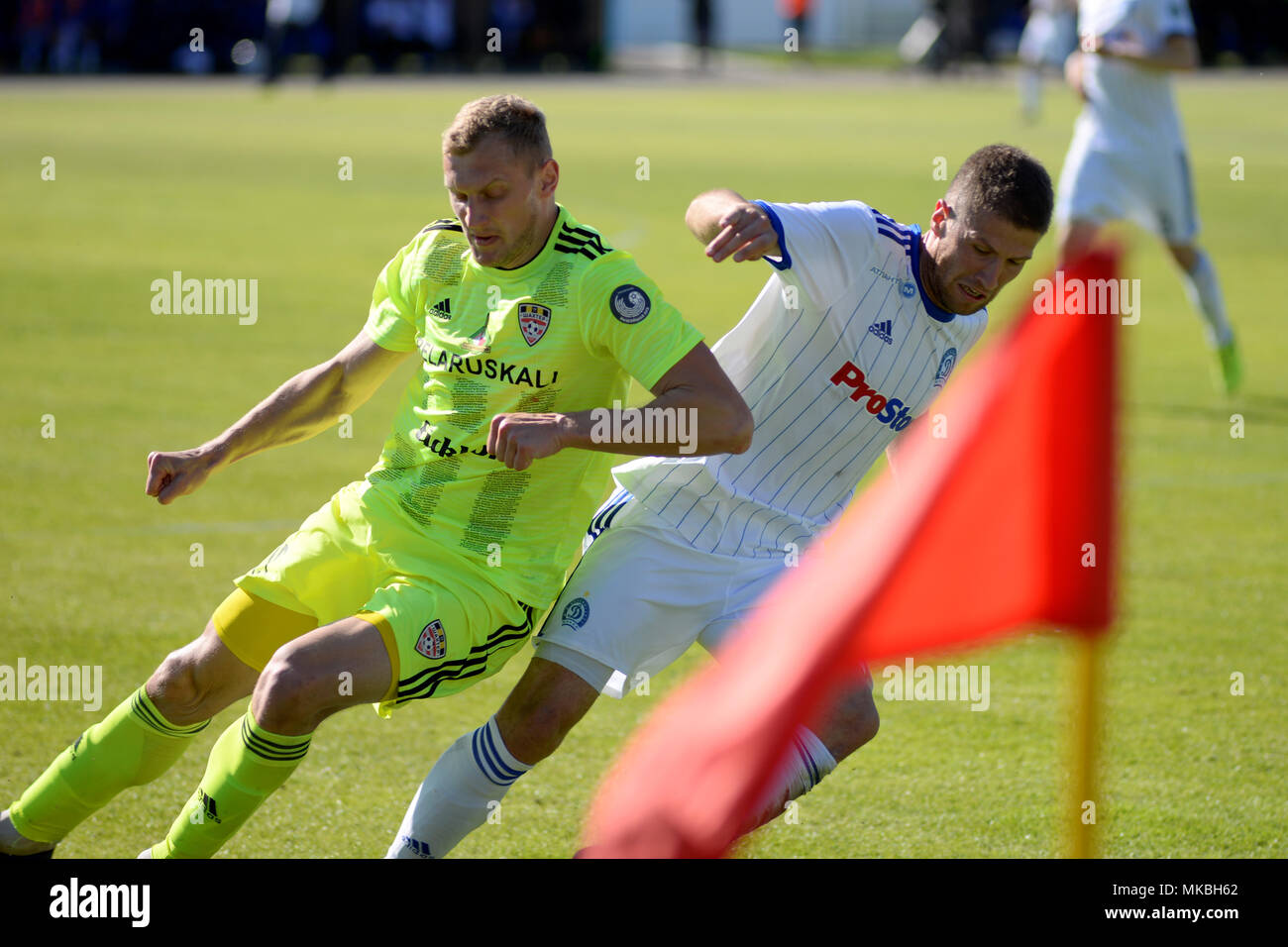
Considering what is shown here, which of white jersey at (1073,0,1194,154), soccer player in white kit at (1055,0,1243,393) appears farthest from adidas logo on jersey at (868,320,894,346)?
white jersey at (1073,0,1194,154)

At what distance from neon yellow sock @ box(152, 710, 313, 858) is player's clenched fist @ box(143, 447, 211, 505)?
2.19 ft

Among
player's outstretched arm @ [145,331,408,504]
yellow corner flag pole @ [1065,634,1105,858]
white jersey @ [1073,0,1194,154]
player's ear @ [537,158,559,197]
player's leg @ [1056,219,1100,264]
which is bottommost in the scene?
yellow corner flag pole @ [1065,634,1105,858]

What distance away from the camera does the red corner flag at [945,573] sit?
2283mm

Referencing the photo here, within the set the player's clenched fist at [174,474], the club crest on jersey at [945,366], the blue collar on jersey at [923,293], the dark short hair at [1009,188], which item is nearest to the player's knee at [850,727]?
the club crest on jersey at [945,366]

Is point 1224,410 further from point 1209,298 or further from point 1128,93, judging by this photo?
point 1128,93

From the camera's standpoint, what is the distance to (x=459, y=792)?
4113mm

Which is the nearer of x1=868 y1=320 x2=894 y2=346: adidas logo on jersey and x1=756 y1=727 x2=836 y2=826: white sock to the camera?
x1=756 y1=727 x2=836 y2=826: white sock

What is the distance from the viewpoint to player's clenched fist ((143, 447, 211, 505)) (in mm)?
4199

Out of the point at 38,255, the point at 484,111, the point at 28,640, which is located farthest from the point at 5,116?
the point at 484,111

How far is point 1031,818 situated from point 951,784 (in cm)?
34

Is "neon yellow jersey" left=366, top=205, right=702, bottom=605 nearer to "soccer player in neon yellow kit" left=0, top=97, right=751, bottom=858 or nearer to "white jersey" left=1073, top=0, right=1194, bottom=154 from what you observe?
"soccer player in neon yellow kit" left=0, top=97, right=751, bottom=858

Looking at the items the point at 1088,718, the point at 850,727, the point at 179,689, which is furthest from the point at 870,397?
the point at 179,689
